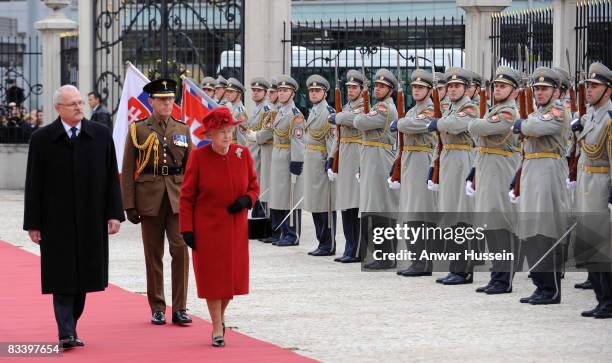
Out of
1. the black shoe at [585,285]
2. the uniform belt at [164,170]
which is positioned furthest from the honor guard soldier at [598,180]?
the uniform belt at [164,170]

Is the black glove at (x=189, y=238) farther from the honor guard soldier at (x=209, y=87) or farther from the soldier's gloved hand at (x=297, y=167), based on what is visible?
the honor guard soldier at (x=209, y=87)

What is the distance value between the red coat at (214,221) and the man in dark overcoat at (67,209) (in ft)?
1.98

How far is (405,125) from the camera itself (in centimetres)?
1387

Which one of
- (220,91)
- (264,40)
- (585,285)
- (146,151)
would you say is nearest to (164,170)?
(146,151)

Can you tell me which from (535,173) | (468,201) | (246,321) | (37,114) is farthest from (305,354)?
(37,114)

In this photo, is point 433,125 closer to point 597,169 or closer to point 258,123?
point 597,169

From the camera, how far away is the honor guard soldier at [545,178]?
11.9 m

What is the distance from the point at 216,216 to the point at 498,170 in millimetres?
3518

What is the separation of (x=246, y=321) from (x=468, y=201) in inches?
120

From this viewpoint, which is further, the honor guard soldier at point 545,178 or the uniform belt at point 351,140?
the uniform belt at point 351,140

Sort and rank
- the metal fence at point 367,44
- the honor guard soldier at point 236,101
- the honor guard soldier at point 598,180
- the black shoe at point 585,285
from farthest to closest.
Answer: the metal fence at point 367,44 < the honor guard soldier at point 236,101 < the black shoe at point 585,285 < the honor guard soldier at point 598,180

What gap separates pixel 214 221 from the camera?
1000cm

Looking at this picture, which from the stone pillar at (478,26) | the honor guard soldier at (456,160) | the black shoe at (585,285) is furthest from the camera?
the stone pillar at (478,26)

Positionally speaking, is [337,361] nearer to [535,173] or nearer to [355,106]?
[535,173]
